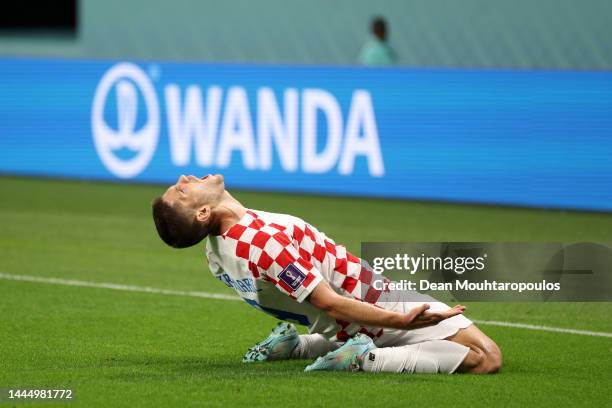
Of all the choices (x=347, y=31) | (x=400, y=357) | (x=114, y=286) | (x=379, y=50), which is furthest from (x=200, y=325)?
(x=347, y=31)

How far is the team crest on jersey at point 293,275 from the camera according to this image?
6.12 metres

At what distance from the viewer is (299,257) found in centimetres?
618

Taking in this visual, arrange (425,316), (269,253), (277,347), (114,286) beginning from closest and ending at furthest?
(425,316)
(269,253)
(277,347)
(114,286)

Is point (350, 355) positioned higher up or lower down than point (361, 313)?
lower down

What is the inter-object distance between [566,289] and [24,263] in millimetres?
4796

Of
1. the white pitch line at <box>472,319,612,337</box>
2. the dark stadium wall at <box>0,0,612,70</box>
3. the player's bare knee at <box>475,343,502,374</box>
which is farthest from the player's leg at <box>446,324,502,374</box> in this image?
the dark stadium wall at <box>0,0,612,70</box>

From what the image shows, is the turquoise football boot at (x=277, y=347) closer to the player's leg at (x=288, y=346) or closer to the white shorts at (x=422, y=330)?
the player's leg at (x=288, y=346)

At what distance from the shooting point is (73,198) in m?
15.1

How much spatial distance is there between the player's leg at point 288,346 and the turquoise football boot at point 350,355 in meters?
0.43

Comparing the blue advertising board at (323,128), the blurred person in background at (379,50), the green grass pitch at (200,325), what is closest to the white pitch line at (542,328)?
the green grass pitch at (200,325)

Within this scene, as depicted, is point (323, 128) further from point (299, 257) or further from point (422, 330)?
point (299, 257)

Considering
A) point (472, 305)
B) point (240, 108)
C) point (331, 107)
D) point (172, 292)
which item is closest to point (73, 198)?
point (240, 108)

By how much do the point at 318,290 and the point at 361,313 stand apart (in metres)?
0.22

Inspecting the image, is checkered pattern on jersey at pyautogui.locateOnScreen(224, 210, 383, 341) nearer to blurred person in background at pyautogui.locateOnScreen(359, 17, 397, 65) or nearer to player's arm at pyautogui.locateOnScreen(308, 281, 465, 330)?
player's arm at pyautogui.locateOnScreen(308, 281, 465, 330)
